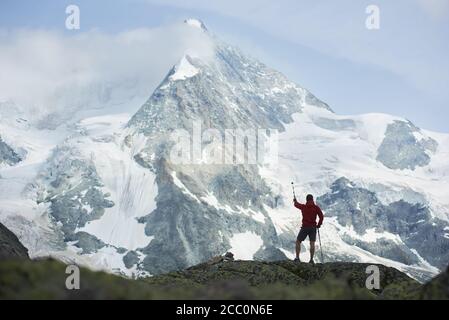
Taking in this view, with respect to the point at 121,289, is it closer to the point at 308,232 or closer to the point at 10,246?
the point at 10,246

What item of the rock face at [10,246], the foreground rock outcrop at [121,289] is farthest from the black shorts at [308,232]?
the foreground rock outcrop at [121,289]

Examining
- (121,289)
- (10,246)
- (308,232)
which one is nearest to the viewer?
(121,289)

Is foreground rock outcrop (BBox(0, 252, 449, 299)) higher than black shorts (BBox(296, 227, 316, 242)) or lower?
lower

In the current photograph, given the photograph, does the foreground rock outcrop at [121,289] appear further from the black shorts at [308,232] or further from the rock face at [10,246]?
the black shorts at [308,232]

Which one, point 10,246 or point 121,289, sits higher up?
point 10,246

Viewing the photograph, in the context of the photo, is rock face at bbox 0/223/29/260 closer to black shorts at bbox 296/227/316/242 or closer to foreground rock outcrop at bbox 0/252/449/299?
black shorts at bbox 296/227/316/242

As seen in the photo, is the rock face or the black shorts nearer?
the rock face

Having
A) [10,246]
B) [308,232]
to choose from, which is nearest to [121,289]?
[10,246]

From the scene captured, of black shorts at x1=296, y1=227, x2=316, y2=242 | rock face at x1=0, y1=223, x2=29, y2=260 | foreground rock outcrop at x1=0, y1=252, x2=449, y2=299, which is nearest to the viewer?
foreground rock outcrop at x1=0, y1=252, x2=449, y2=299

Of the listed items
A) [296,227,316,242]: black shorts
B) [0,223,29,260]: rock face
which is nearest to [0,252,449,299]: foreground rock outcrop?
[0,223,29,260]: rock face

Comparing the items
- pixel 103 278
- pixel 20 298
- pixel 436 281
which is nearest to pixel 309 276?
pixel 436 281

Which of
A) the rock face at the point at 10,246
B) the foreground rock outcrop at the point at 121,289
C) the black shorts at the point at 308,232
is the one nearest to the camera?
the foreground rock outcrop at the point at 121,289
